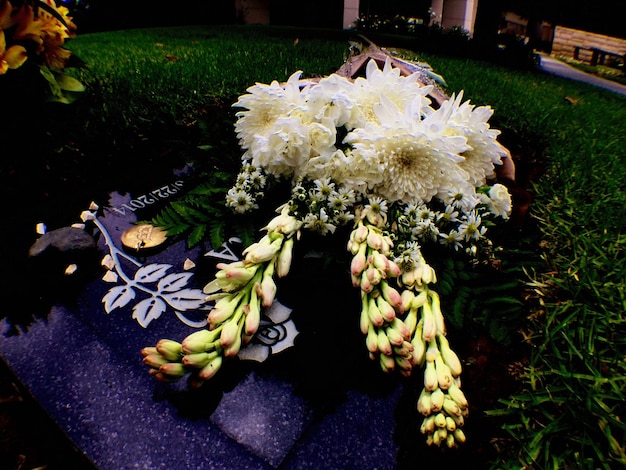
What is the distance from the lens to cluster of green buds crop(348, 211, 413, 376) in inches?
41.8

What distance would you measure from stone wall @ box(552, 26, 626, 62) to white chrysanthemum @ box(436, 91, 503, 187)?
26416mm

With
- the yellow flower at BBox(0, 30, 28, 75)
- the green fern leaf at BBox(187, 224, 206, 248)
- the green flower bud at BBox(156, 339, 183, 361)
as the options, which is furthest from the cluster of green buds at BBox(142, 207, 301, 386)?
the yellow flower at BBox(0, 30, 28, 75)

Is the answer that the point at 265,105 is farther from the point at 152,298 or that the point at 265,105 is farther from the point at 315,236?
the point at 152,298

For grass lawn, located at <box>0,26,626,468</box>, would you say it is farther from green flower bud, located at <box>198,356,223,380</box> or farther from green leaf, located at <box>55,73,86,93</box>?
green flower bud, located at <box>198,356,223,380</box>

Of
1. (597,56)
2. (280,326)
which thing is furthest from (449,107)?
(597,56)

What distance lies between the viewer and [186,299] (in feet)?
5.10

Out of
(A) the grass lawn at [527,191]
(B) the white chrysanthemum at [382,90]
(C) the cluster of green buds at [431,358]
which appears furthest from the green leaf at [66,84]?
(C) the cluster of green buds at [431,358]

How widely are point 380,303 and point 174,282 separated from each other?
950mm

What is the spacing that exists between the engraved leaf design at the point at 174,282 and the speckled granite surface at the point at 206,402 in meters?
0.15

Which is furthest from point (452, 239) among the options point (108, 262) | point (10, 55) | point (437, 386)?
point (10, 55)

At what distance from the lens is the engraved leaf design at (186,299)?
60.0 inches

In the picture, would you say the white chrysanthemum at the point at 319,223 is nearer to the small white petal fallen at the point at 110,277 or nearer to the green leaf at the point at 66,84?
the small white petal fallen at the point at 110,277

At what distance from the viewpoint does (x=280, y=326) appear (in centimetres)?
143

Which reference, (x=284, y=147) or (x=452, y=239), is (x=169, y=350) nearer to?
(x=284, y=147)
